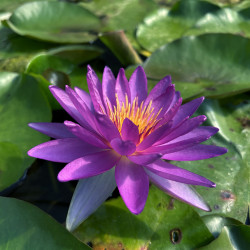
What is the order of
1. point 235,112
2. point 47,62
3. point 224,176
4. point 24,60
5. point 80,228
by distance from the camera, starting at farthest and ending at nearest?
point 24,60, point 47,62, point 235,112, point 224,176, point 80,228

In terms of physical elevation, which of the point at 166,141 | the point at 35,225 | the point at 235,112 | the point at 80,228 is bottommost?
the point at 235,112

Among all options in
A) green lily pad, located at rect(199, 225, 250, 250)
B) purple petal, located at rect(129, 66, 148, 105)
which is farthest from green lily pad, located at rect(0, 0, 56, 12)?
green lily pad, located at rect(199, 225, 250, 250)

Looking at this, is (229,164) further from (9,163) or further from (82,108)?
(9,163)

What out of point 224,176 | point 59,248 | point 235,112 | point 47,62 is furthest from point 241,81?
point 59,248

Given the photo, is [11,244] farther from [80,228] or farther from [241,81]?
[241,81]

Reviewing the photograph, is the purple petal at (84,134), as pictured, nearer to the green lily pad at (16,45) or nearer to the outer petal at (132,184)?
the outer petal at (132,184)

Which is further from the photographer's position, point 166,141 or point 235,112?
point 235,112

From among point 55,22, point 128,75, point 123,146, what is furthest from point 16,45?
point 123,146
